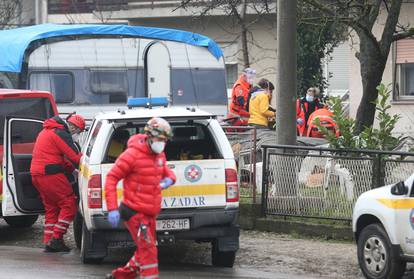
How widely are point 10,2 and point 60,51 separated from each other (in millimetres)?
16801

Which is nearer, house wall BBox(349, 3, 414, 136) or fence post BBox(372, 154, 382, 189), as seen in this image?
fence post BBox(372, 154, 382, 189)

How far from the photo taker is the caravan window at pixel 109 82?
1934 centimetres

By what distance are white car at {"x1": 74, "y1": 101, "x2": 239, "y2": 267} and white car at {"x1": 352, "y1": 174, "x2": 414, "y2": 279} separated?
1.39 m

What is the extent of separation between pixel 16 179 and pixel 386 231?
5041mm

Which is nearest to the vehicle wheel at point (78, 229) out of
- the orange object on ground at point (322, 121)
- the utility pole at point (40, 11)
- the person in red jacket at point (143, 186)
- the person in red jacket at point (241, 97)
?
the person in red jacket at point (143, 186)

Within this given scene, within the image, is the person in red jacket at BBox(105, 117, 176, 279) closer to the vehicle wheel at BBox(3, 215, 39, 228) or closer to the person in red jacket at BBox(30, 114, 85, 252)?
the person in red jacket at BBox(30, 114, 85, 252)

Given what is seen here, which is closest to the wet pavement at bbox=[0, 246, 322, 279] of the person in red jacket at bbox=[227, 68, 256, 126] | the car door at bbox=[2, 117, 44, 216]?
the car door at bbox=[2, 117, 44, 216]

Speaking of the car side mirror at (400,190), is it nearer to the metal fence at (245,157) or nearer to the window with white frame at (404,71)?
the metal fence at (245,157)

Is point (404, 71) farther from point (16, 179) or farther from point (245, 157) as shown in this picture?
point (16, 179)

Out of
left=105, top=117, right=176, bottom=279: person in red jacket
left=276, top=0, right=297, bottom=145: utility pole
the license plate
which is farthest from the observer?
→ left=276, top=0, right=297, bottom=145: utility pole

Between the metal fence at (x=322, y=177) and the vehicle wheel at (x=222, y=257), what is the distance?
2.30 m

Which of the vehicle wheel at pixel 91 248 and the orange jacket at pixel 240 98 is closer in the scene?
the vehicle wheel at pixel 91 248

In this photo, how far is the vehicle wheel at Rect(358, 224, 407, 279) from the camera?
939 centimetres

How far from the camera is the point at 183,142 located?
1059 cm
